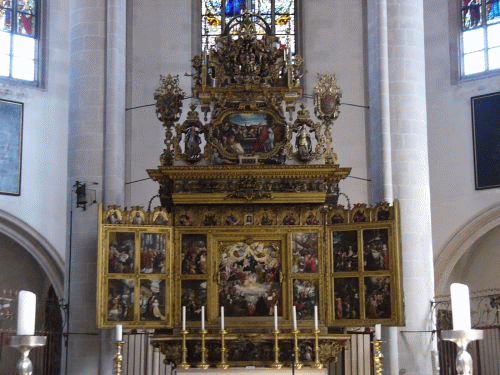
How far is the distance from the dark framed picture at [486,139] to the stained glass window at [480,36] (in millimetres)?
863

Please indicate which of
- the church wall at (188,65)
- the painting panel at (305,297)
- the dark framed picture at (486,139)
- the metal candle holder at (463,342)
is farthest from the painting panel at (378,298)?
the metal candle holder at (463,342)

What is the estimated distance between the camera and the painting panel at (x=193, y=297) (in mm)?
14875

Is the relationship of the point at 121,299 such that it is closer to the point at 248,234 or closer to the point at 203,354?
the point at 203,354

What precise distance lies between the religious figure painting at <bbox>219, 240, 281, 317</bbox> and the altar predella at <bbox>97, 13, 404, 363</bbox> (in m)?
0.02

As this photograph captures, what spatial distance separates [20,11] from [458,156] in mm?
10633

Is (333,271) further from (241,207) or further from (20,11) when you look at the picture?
(20,11)

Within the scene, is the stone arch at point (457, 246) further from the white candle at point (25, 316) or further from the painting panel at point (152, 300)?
the white candle at point (25, 316)

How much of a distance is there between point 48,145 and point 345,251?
30.4 feet

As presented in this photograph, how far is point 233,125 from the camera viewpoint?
50.4 feet

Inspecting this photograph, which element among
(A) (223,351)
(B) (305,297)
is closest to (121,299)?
(A) (223,351)

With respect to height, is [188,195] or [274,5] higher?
[274,5]

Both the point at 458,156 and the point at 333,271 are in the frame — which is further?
the point at 458,156

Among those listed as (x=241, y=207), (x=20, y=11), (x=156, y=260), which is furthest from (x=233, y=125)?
(x=20, y=11)

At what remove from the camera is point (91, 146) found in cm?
1669
